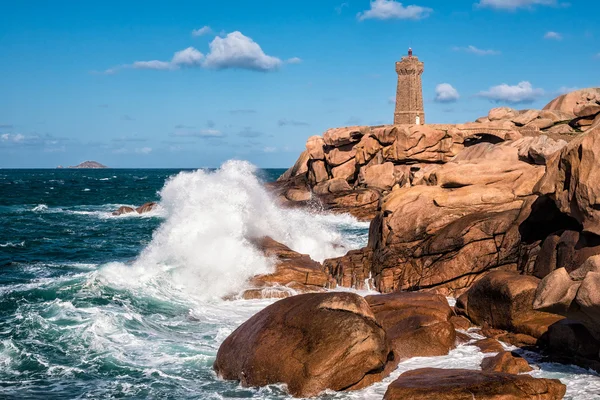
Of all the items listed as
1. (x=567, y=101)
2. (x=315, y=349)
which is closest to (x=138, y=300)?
(x=315, y=349)

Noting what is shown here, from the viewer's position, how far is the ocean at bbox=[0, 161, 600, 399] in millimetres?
10844

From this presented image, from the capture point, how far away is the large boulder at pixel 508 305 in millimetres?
11977

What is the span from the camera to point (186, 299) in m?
17.3

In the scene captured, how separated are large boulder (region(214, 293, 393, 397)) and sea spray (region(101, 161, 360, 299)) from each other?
22.1 feet

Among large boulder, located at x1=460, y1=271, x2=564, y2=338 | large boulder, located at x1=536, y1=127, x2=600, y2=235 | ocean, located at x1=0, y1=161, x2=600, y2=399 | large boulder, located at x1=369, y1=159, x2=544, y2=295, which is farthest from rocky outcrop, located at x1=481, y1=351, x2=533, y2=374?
large boulder, located at x1=369, y1=159, x2=544, y2=295

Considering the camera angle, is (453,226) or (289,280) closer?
(453,226)

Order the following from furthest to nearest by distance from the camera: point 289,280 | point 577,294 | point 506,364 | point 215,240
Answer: point 215,240, point 289,280, point 506,364, point 577,294

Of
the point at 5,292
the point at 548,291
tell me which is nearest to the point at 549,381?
the point at 548,291

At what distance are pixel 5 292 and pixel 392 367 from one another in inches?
440

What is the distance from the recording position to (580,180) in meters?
12.1

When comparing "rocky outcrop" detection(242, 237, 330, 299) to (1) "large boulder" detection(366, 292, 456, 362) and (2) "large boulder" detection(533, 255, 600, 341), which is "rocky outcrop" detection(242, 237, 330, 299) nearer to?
(1) "large boulder" detection(366, 292, 456, 362)

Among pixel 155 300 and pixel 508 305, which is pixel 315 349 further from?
pixel 155 300

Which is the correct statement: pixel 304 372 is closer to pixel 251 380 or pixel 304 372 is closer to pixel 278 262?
pixel 251 380

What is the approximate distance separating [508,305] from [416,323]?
178 centimetres
